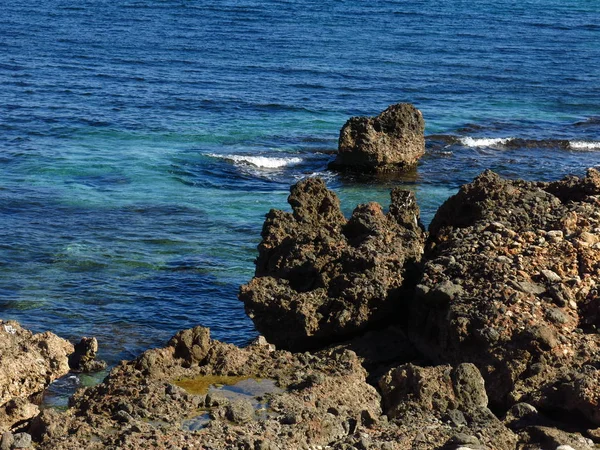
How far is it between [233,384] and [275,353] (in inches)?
33.2

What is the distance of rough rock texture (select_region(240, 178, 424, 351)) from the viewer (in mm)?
13547

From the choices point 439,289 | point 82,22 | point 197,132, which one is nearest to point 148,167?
point 197,132

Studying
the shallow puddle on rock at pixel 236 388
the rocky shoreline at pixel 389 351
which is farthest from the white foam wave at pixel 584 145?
the shallow puddle on rock at pixel 236 388

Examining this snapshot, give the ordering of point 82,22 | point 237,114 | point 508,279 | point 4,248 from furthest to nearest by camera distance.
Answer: point 82,22 < point 237,114 < point 4,248 < point 508,279

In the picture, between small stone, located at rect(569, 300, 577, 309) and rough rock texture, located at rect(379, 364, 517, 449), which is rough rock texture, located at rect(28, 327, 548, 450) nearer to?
rough rock texture, located at rect(379, 364, 517, 449)

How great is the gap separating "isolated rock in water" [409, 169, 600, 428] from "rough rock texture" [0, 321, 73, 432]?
5.02m

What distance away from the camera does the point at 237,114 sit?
127 ft

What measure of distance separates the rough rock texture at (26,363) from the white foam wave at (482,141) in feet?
74.3

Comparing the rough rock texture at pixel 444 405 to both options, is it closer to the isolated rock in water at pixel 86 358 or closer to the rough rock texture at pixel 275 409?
the rough rock texture at pixel 275 409

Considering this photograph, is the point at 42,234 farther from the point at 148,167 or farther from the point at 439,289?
the point at 439,289

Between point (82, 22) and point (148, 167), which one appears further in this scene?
point (82, 22)

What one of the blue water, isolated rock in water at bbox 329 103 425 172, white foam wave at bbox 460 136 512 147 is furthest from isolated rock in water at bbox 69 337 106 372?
white foam wave at bbox 460 136 512 147

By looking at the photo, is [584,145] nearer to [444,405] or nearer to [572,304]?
[572,304]

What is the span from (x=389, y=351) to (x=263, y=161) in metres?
19.4
